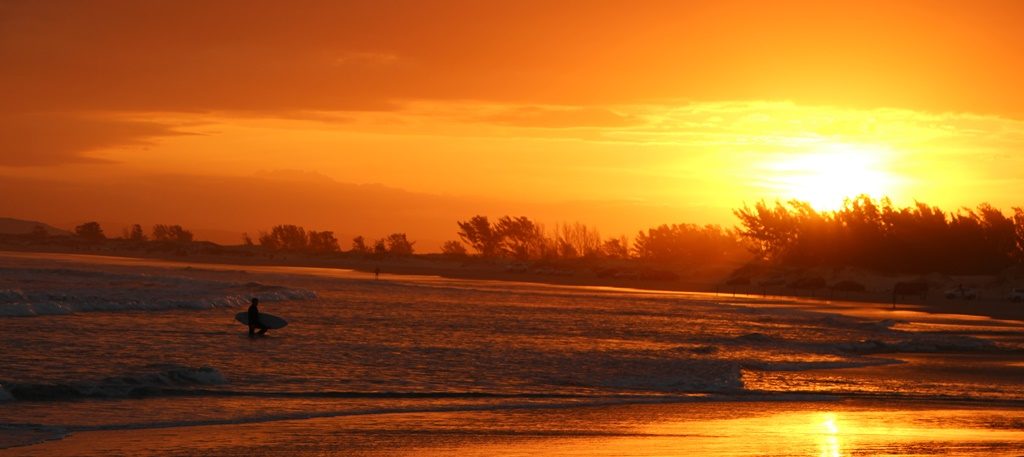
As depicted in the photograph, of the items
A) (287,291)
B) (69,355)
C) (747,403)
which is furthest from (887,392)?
(287,291)

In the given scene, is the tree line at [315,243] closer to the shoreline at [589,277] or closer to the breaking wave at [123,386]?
the shoreline at [589,277]

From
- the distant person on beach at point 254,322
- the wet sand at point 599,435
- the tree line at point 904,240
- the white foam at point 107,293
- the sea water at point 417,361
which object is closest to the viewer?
the wet sand at point 599,435

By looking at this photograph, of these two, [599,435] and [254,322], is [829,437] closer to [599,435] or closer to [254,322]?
[599,435]

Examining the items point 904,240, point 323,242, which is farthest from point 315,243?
point 904,240

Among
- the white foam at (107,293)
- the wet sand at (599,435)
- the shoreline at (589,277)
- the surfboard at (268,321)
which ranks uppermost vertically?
the shoreline at (589,277)

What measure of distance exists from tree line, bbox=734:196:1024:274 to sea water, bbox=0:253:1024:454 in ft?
145

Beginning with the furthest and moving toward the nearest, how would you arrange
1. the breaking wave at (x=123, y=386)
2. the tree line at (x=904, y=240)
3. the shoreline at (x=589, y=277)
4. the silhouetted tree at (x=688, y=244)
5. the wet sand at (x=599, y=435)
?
the silhouetted tree at (x=688, y=244)
the tree line at (x=904, y=240)
the shoreline at (x=589, y=277)
the breaking wave at (x=123, y=386)
the wet sand at (x=599, y=435)

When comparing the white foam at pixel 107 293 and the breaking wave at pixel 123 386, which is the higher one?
the white foam at pixel 107 293

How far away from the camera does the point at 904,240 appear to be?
3364 inches

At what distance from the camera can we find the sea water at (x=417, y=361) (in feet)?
53.5

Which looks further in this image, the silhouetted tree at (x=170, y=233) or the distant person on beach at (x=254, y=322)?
the silhouetted tree at (x=170, y=233)

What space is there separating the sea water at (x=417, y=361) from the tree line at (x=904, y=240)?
44.1 meters

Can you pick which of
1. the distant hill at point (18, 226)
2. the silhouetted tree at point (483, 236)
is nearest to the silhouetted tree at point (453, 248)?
the silhouetted tree at point (483, 236)

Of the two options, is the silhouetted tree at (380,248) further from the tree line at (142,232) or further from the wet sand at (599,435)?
the wet sand at (599,435)
